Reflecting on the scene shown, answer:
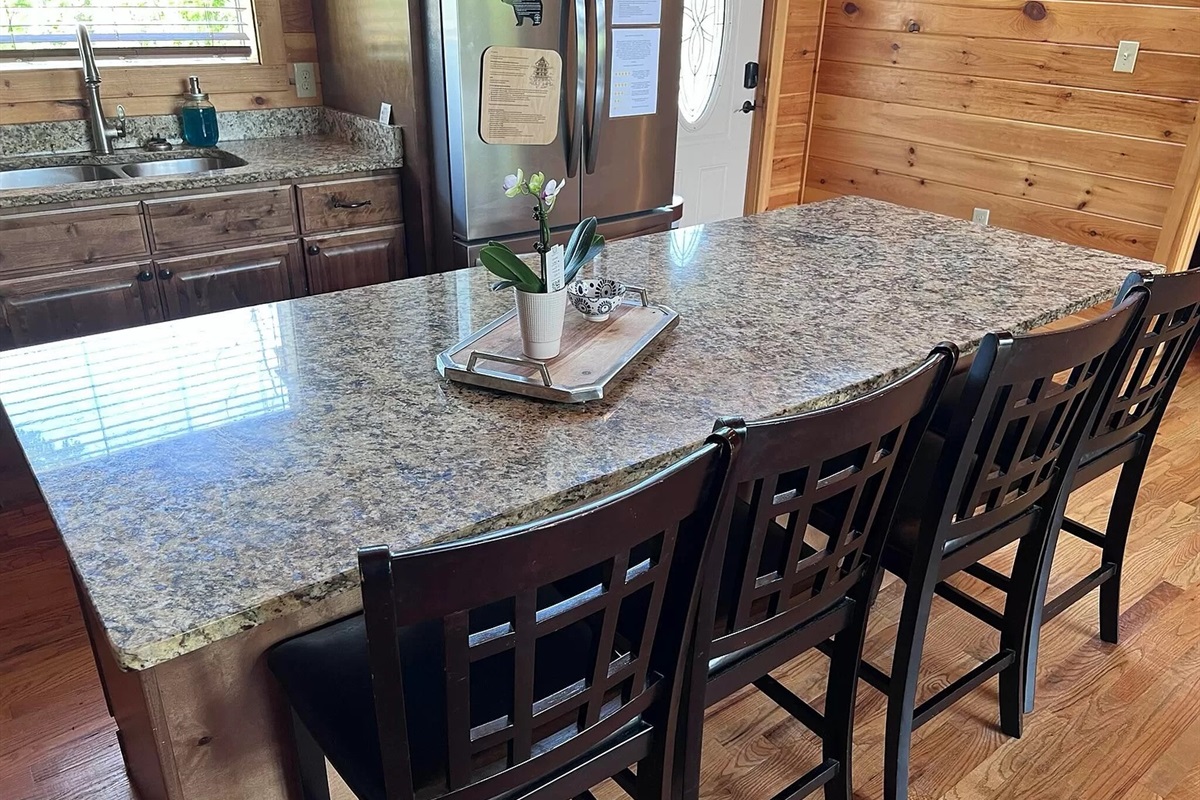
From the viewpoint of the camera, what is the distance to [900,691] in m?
1.71

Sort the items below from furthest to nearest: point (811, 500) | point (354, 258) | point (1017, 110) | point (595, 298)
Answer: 1. point (1017, 110)
2. point (354, 258)
3. point (595, 298)
4. point (811, 500)

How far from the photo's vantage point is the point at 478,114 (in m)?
2.93

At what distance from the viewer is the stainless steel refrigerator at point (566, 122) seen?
286 centimetres

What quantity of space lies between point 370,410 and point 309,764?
20.1 inches

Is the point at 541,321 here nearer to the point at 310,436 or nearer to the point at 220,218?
the point at 310,436

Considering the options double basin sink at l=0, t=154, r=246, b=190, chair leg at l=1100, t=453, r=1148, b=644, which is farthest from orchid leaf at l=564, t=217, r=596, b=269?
double basin sink at l=0, t=154, r=246, b=190

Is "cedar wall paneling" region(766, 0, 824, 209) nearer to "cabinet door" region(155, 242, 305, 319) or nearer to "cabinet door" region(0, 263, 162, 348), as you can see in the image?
"cabinet door" region(155, 242, 305, 319)

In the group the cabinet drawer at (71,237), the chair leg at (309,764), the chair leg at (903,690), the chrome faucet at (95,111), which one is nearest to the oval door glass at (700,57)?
the chrome faucet at (95,111)

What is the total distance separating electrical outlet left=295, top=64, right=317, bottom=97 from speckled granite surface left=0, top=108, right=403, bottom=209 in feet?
0.21

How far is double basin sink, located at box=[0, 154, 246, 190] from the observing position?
2.94 m

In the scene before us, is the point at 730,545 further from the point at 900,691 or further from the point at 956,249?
the point at 956,249

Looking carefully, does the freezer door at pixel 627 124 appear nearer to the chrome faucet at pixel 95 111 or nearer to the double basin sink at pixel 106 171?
the double basin sink at pixel 106 171

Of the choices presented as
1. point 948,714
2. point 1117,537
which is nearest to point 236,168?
point 948,714

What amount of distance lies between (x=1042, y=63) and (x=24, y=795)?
14.5ft
